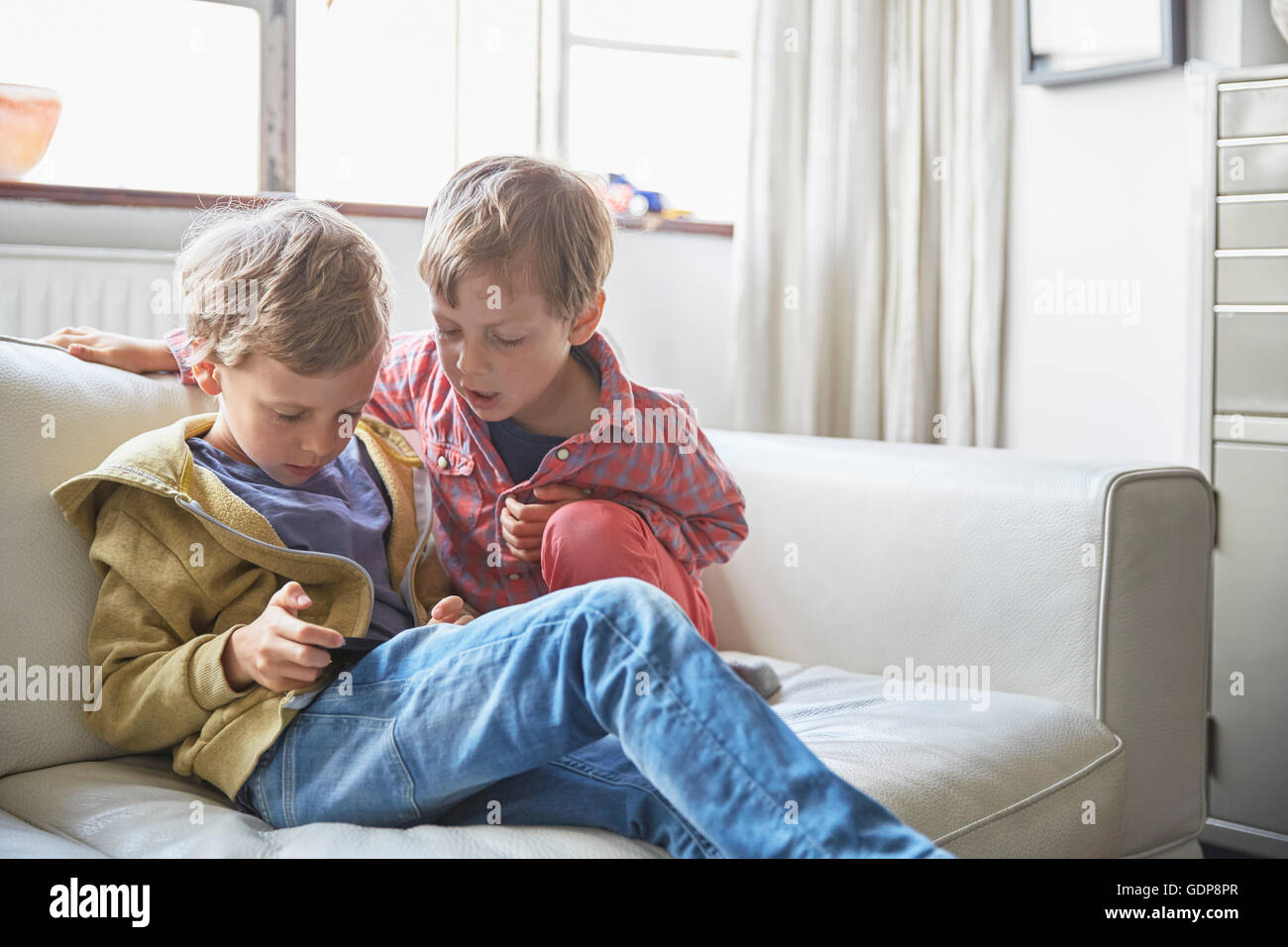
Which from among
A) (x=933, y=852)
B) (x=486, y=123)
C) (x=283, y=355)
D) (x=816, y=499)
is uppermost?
(x=486, y=123)

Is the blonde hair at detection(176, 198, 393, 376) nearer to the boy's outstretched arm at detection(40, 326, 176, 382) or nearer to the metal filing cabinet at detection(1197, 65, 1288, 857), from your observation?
the boy's outstretched arm at detection(40, 326, 176, 382)

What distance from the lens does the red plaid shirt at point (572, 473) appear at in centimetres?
127

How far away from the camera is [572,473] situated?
4.15ft

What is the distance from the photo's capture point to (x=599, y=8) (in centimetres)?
258

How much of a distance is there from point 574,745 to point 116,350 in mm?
684

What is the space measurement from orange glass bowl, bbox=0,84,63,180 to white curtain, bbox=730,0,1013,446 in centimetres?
125

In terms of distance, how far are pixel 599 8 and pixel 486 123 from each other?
39 centimetres

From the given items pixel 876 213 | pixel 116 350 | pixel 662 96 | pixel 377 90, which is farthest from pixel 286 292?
pixel 662 96

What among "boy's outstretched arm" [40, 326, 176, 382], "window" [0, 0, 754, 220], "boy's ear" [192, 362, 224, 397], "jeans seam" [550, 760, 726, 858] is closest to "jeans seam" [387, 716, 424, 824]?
"jeans seam" [550, 760, 726, 858]

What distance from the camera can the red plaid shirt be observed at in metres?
1.27

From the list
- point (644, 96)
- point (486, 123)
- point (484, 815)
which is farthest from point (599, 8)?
point (484, 815)
